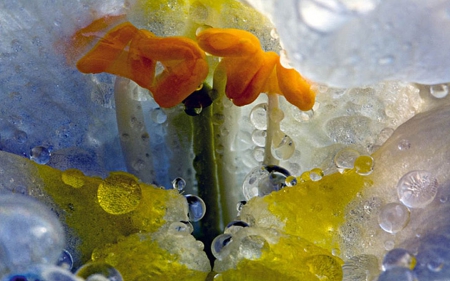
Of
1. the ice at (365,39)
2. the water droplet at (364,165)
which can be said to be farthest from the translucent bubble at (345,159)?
the ice at (365,39)

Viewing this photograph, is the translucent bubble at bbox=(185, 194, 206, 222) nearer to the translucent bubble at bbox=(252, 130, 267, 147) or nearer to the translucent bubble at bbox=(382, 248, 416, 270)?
the translucent bubble at bbox=(252, 130, 267, 147)

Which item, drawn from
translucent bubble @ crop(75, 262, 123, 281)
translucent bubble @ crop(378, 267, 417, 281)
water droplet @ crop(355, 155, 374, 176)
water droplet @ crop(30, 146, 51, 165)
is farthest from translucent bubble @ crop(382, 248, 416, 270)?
water droplet @ crop(30, 146, 51, 165)

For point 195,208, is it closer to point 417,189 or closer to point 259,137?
point 259,137

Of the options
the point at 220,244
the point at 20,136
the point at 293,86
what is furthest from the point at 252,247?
the point at 20,136

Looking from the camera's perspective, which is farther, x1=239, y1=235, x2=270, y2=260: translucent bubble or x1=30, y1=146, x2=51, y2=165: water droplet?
x1=30, y1=146, x2=51, y2=165: water droplet

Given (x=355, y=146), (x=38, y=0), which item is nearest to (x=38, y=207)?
(x=38, y=0)

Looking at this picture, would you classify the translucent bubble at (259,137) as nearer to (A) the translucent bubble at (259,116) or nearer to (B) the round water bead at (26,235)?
(A) the translucent bubble at (259,116)
